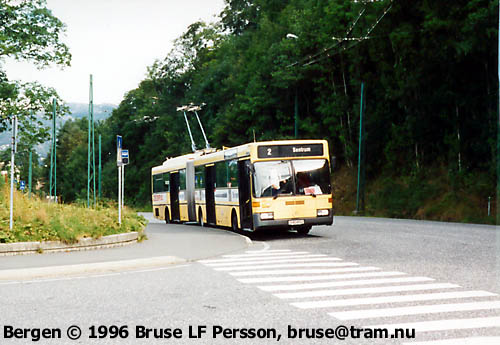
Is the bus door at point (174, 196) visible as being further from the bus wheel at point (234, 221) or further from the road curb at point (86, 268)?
the road curb at point (86, 268)

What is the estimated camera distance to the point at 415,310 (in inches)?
327

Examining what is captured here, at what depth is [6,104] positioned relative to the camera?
1273 inches

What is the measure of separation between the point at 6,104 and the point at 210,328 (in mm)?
27651

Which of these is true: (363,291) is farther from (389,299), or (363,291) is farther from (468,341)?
(468,341)

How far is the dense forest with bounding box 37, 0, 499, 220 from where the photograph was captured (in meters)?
33.8

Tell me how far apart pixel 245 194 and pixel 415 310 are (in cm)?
1330

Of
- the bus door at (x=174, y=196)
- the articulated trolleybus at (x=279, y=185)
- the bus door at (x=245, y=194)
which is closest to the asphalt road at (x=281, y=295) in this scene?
the articulated trolleybus at (x=279, y=185)

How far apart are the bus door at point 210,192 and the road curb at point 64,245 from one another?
703 cm

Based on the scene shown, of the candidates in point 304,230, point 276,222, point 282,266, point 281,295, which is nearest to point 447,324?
point 281,295

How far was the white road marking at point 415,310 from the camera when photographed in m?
8.00

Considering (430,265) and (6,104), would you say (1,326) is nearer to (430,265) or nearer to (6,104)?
(430,265)

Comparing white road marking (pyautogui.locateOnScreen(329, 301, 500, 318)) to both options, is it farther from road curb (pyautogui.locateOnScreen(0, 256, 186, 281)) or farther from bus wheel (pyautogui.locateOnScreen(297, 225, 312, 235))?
bus wheel (pyautogui.locateOnScreen(297, 225, 312, 235))

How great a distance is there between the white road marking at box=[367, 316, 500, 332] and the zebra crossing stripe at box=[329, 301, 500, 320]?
522 mm

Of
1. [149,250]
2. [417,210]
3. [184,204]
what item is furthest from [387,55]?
[149,250]
